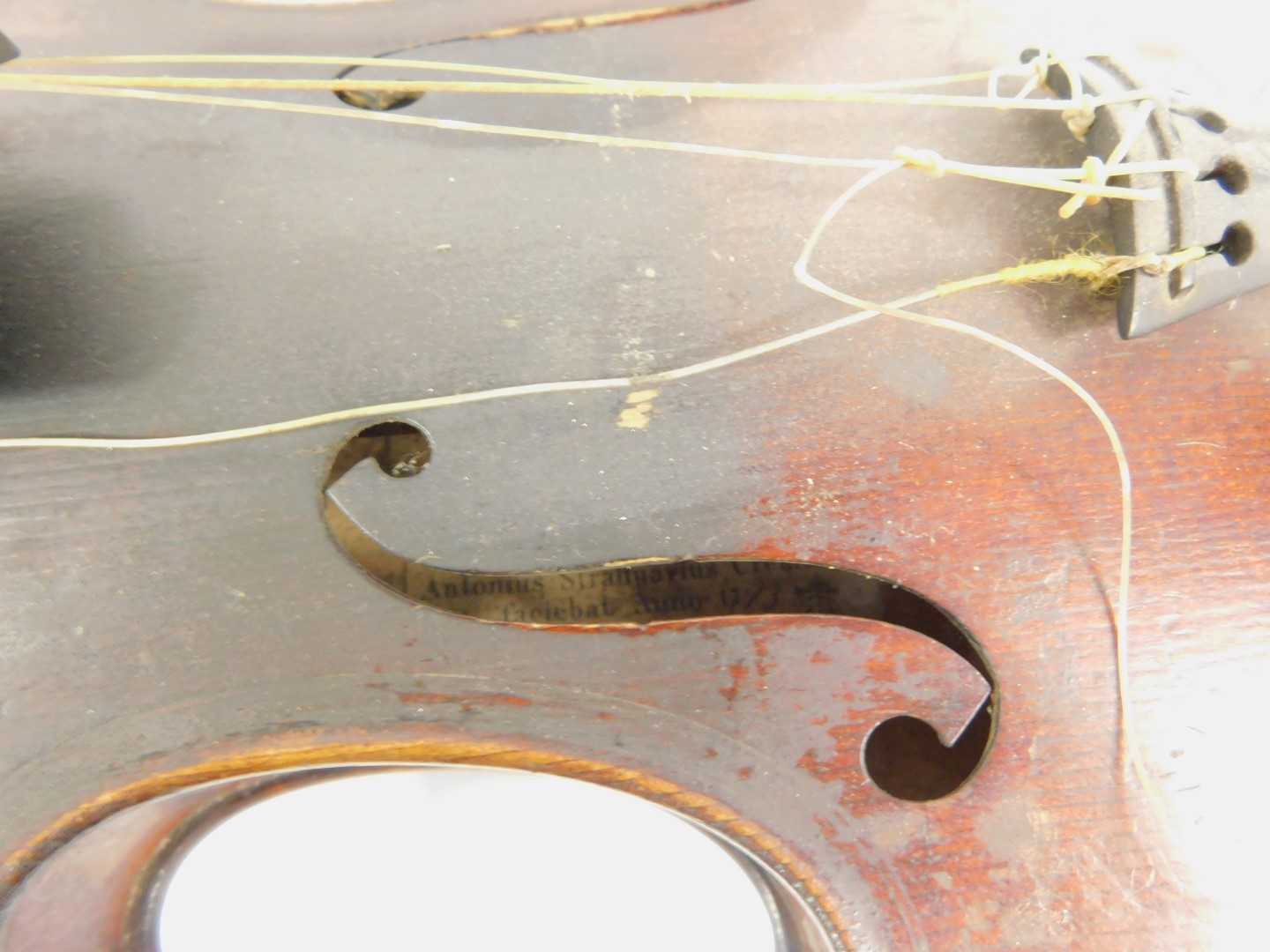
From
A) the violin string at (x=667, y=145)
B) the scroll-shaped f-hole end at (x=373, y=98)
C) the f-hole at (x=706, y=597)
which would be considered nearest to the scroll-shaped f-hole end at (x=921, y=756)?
the f-hole at (x=706, y=597)

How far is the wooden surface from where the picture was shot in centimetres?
56

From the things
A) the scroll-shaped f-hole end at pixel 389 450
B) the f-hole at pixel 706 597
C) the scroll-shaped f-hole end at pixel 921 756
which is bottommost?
the scroll-shaped f-hole end at pixel 921 756

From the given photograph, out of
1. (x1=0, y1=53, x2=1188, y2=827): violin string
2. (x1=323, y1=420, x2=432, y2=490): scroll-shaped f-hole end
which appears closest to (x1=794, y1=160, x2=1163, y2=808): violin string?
(x1=0, y1=53, x2=1188, y2=827): violin string

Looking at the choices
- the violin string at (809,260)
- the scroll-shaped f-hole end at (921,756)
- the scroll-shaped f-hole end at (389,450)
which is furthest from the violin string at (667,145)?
the scroll-shaped f-hole end at (921,756)

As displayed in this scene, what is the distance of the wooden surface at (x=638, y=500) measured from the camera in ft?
1.82

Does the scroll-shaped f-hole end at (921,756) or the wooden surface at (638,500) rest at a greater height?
the wooden surface at (638,500)

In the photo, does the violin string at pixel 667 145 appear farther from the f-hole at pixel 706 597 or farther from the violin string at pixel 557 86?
the f-hole at pixel 706 597

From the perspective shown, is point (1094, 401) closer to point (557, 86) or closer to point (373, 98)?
point (557, 86)

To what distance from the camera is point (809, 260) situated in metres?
0.61

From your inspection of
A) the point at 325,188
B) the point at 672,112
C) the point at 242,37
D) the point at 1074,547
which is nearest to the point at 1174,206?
the point at 1074,547

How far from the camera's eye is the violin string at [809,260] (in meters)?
0.56

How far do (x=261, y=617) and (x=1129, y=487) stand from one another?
0.61 metres

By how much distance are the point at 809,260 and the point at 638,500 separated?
0.22 metres

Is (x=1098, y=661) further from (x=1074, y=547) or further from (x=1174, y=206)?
(x=1174, y=206)
